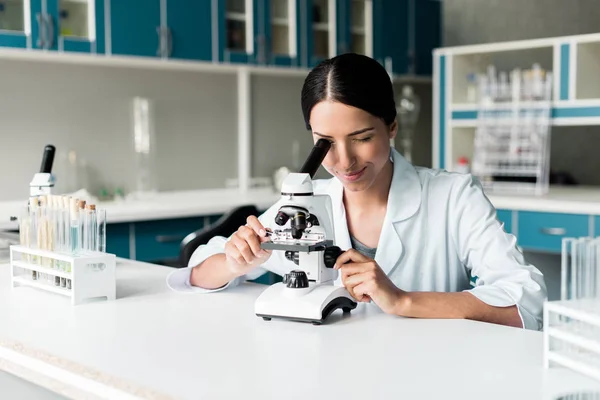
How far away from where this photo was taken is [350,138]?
1.59 metres

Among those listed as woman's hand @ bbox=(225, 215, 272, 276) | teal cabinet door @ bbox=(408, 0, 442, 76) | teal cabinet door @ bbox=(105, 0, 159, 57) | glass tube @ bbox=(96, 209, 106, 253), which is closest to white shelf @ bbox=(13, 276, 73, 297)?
glass tube @ bbox=(96, 209, 106, 253)

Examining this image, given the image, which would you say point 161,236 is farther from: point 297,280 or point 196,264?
point 297,280

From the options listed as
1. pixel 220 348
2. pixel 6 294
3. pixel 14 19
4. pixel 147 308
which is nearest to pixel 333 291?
pixel 220 348

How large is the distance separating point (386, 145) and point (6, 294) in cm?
89

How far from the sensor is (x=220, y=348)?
125 centimetres

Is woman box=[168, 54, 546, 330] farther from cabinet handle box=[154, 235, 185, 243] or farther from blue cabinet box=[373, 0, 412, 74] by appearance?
blue cabinet box=[373, 0, 412, 74]

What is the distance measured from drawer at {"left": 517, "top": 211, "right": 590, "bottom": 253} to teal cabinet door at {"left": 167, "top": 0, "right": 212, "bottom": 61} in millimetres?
1831

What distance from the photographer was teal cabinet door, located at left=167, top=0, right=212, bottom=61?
12.8 feet

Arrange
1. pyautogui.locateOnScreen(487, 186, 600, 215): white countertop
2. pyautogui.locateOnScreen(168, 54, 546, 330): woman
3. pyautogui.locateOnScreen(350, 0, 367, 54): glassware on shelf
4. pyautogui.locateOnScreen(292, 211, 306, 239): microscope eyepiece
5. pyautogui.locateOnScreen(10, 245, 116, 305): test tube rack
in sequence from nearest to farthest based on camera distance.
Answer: pyautogui.locateOnScreen(292, 211, 306, 239): microscope eyepiece → pyautogui.locateOnScreen(168, 54, 546, 330): woman → pyautogui.locateOnScreen(10, 245, 116, 305): test tube rack → pyautogui.locateOnScreen(487, 186, 600, 215): white countertop → pyautogui.locateOnScreen(350, 0, 367, 54): glassware on shelf

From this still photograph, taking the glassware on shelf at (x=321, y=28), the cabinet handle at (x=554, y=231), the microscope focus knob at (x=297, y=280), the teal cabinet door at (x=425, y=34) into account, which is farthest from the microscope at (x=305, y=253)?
the teal cabinet door at (x=425, y=34)

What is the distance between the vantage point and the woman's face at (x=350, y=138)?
1.58 m

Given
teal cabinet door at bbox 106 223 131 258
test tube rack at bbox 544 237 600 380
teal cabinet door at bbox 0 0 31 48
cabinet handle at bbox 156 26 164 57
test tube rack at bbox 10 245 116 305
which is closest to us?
test tube rack at bbox 544 237 600 380

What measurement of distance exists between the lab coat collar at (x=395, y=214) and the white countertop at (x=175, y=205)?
1761 mm

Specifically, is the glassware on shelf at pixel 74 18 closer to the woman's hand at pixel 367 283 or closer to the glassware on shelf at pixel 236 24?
the glassware on shelf at pixel 236 24
